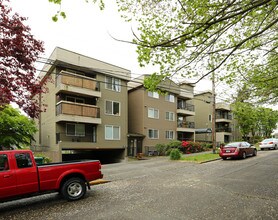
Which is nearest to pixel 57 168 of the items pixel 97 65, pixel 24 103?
pixel 24 103

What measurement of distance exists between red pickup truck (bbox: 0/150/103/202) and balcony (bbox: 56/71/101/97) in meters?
13.1

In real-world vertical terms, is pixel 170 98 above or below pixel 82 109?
above

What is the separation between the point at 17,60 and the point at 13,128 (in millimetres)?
9127

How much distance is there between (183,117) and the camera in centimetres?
3491

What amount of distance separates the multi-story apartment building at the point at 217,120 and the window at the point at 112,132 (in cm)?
2199

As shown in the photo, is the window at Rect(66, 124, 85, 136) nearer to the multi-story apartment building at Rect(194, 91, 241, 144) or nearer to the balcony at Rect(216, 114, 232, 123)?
the multi-story apartment building at Rect(194, 91, 241, 144)

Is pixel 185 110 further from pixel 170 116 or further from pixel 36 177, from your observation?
pixel 36 177

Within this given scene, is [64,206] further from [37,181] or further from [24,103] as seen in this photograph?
[24,103]

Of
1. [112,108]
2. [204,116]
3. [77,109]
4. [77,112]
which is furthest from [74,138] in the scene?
[204,116]

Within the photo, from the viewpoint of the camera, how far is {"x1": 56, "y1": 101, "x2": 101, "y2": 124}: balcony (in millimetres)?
18766

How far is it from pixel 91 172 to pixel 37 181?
185 centimetres

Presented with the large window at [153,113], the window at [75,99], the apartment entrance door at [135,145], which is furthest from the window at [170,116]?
the window at [75,99]

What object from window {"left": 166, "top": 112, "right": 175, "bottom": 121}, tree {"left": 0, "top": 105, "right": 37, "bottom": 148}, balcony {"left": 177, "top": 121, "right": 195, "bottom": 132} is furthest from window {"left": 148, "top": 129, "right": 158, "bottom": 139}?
tree {"left": 0, "top": 105, "right": 37, "bottom": 148}

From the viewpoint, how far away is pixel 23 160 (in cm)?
659
